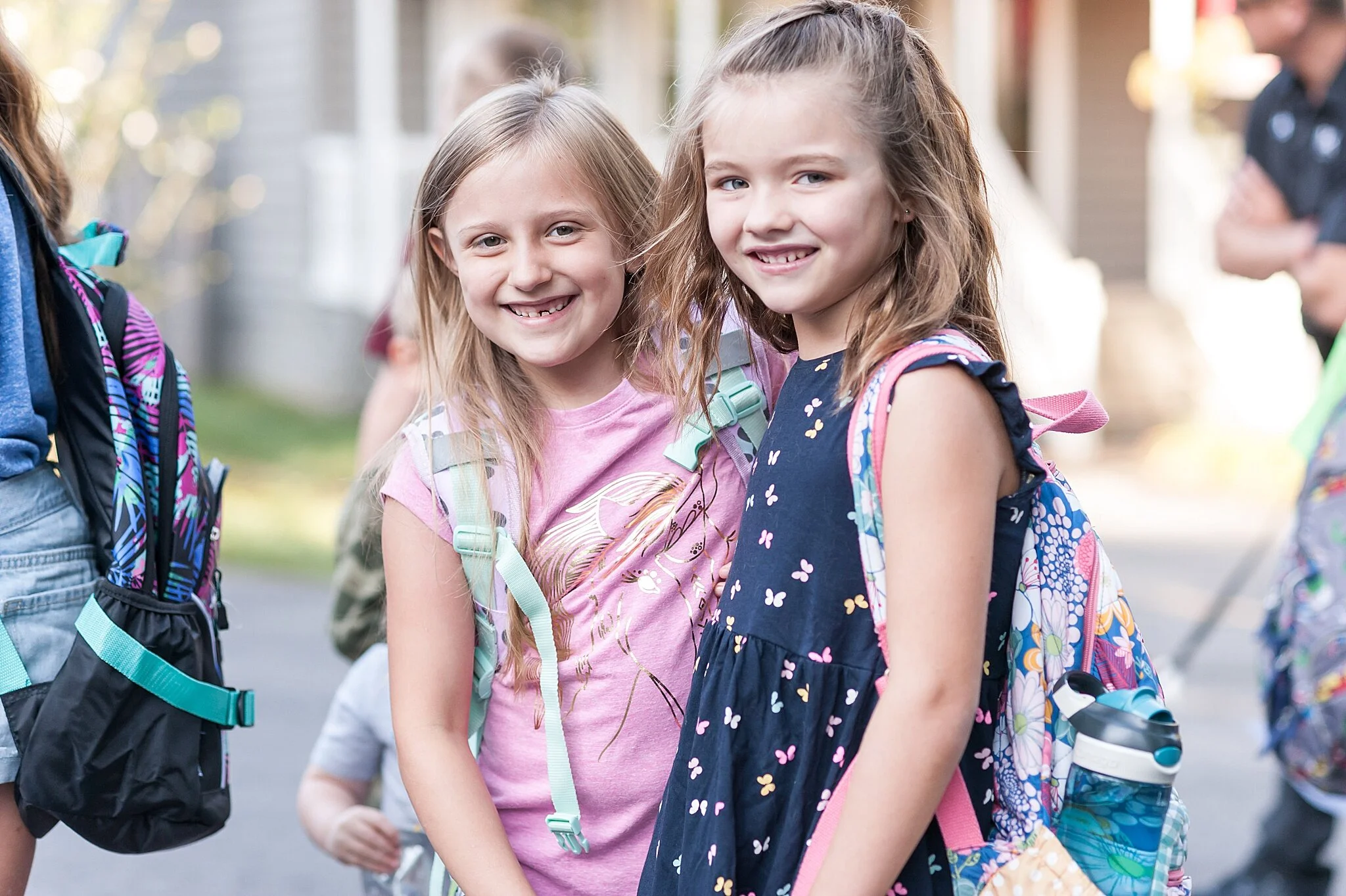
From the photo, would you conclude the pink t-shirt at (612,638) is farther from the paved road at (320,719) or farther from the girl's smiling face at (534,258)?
the paved road at (320,719)

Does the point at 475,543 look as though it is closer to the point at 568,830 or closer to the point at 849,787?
the point at 568,830

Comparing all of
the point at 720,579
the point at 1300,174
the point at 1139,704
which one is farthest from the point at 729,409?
the point at 1300,174

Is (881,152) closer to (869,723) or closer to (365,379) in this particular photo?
(869,723)

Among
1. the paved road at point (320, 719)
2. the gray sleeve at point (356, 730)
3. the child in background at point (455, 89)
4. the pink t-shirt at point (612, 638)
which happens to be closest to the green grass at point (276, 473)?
the paved road at point (320, 719)

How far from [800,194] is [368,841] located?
1467mm

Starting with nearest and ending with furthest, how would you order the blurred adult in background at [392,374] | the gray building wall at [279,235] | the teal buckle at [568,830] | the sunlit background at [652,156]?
1. the teal buckle at [568,830]
2. the blurred adult in background at [392,374]
3. the sunlit background at [652,156]
4. the gray building wall at [279,235]

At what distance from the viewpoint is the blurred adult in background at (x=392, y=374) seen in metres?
2.92

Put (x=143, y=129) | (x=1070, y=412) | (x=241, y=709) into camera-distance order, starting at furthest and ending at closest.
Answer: (x=143, y=129) → (x=241, y=709) → (x=1070, y=412)

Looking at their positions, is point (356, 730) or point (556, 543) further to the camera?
point (356, 730)

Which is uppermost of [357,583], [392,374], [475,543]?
[475,543]

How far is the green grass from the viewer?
8086mm

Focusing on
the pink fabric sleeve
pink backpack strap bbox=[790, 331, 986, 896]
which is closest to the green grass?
the pink fabric sleeve

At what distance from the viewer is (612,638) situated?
1.98 metres

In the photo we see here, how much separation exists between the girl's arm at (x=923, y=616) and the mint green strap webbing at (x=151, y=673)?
1011 millimetres
